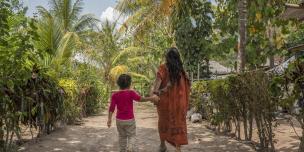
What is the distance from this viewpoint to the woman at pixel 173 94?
6309mm

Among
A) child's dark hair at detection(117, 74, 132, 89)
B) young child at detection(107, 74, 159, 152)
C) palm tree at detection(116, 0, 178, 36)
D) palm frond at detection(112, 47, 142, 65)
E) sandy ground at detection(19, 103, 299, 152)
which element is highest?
palm tree at detection(116, 0, 178, 36)

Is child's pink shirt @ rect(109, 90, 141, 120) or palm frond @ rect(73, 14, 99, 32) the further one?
palm frond @ rect(73, 14, 99, 32)

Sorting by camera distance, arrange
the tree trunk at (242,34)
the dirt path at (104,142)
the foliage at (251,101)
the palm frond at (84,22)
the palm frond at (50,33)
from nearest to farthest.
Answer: the foliage at (251,101) → the dirt path at (104,142) → the tree trunk at (242,34) → the palm frond at (50,33) → the palm frond at (84,22)

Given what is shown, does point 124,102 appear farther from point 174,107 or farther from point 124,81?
point 174,107

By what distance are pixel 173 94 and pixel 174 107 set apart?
0.64 ft

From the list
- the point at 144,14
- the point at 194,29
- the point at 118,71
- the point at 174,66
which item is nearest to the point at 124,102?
the point at 174,66

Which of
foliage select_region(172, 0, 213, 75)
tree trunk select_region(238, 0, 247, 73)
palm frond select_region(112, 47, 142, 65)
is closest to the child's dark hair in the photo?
tree trunk select_region(238, 0, 247, 73)

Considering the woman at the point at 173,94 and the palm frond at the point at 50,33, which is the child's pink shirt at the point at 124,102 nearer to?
the woman at the point at 173,94

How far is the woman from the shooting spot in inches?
248

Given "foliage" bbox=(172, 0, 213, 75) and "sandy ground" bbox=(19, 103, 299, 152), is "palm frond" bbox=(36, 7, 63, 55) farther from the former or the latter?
"sandy ground" bbox=(19, 103, 299, 152)

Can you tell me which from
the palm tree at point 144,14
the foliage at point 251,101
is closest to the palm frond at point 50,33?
the palm tree at point 144,14

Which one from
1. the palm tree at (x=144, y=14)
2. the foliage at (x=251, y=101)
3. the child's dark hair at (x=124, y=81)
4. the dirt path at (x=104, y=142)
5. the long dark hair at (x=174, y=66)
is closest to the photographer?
the child's dark hair at (x=124, y=81)

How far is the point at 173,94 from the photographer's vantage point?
6324 mm

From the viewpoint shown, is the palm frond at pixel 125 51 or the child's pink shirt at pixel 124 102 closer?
the child's pink shirt at pixel 124 102
